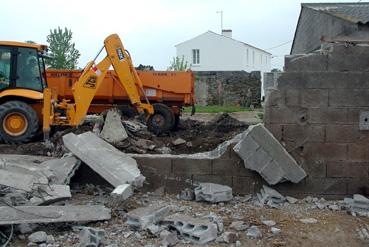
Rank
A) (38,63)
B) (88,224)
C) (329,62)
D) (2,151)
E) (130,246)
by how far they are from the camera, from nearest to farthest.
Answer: (130,246), (88,224), (329,62), (2,151), (38,63)

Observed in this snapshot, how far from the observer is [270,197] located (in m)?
6.60

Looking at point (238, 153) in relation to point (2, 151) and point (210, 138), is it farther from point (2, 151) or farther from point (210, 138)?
point (210, 138)

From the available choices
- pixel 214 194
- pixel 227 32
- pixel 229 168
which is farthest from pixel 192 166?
pixel 227 32

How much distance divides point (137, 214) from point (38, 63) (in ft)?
22.9

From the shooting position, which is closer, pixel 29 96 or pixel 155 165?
pixel 155 165

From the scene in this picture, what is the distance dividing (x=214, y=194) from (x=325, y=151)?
157 centimetres

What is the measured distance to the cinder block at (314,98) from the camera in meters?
6.68

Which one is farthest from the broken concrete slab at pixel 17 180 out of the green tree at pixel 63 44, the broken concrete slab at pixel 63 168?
the green tree at pixel 63 44

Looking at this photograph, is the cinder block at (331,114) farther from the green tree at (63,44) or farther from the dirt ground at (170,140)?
the green tree at (63,44)

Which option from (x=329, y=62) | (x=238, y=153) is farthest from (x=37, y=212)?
(x=329, y=62)

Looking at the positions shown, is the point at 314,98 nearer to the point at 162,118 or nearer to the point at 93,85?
the point at 93,85

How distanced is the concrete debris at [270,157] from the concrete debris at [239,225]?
1.22 metres

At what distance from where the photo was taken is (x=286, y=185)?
680 centimetres

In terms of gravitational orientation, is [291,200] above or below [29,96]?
below
